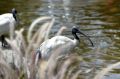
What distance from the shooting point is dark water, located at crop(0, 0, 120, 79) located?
1001 centimetres

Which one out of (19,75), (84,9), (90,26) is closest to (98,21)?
(90,26)

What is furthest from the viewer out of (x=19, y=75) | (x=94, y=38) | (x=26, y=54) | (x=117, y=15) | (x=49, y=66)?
(x=117, y=15)

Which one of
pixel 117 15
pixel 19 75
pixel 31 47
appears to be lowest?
pixel 117 15

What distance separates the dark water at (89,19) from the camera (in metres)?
10.0

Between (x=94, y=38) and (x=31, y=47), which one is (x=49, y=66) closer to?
(x=31, y=47)

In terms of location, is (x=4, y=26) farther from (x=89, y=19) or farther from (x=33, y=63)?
(x=33, y=63)

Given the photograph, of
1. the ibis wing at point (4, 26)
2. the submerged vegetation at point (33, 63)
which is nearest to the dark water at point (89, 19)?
the ibis wing at point (4, 26)

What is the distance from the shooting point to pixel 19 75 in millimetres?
4590

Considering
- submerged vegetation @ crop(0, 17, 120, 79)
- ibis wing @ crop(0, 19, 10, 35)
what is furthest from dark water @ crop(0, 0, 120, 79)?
submerged vegetation @ crop(0, 17, 120, 79)

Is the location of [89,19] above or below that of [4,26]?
below

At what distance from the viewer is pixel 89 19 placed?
48.5 feet

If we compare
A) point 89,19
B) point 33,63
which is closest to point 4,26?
point 89,19

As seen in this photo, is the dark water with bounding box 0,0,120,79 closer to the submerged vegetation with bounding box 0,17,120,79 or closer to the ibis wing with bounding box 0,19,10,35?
the ibis wing with bounding box 0,19,10,35

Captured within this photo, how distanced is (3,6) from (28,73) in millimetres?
14537
